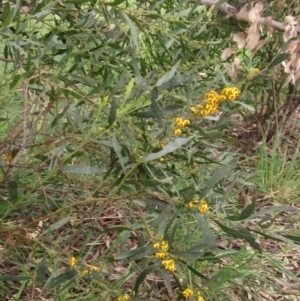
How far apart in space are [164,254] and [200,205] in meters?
0.13

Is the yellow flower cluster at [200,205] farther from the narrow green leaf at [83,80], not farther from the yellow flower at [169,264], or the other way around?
the narrow green leaf at [83,80]

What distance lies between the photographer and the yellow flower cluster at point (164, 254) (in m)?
1.18

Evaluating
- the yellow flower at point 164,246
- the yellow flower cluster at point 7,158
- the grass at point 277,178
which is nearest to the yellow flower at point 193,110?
the yellow flower at point 164,246

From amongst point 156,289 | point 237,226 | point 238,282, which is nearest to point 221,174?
point 237,226

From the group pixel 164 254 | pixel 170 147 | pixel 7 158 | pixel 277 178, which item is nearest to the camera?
pixel 170 147

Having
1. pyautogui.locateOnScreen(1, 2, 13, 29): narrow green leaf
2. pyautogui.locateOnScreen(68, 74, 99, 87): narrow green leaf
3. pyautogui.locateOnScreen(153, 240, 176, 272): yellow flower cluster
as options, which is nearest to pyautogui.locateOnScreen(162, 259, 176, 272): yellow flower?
pyautogui.locateOnScreen(153, 240, 176, 272): yellow flower cluster

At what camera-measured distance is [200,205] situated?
3.80 ft

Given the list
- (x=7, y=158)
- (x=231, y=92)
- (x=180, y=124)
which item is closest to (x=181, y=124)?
(x=180, y=124)

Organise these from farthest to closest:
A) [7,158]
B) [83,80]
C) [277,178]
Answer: [277,178] < [7,158] < [83,80]

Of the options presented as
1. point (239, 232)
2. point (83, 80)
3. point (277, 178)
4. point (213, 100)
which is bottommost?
point (277, 178)

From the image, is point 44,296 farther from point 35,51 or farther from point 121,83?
point 121,83

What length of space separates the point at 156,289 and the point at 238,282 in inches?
12.8

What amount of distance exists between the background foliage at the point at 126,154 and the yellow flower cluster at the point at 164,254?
14mm

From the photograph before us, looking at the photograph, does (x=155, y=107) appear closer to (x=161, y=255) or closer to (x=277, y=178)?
(x=161, y=255)
